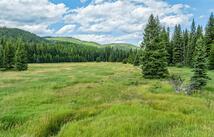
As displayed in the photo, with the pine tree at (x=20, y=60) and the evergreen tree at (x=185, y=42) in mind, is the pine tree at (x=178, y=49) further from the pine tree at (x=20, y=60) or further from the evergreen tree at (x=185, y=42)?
the pine tree at (x=20, y=60)

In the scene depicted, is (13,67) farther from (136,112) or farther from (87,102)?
(136,112)

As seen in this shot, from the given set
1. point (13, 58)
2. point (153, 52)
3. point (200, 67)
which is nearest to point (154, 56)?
point (153, 52)

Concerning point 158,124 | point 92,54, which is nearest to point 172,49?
point 158,124

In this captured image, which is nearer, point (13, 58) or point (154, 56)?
point (154, 56)

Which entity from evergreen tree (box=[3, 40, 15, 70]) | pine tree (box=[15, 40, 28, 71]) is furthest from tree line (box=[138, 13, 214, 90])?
evergreen tree (box=[3, 40, 15, 70])

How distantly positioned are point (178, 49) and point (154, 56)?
40.8 meters

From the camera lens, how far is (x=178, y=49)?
75.8m

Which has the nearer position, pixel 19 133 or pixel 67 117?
pixel 19 133

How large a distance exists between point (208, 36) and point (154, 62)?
1393 inches

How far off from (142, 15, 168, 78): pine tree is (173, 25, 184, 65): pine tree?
1470 inches

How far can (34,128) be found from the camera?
11.2 meters

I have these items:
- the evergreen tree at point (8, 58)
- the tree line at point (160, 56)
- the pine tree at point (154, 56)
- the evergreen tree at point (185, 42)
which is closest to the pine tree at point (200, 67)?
the tree line at point (160, 56)

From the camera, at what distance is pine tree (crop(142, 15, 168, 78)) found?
37.1 m

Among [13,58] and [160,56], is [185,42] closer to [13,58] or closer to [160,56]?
[160,56]
